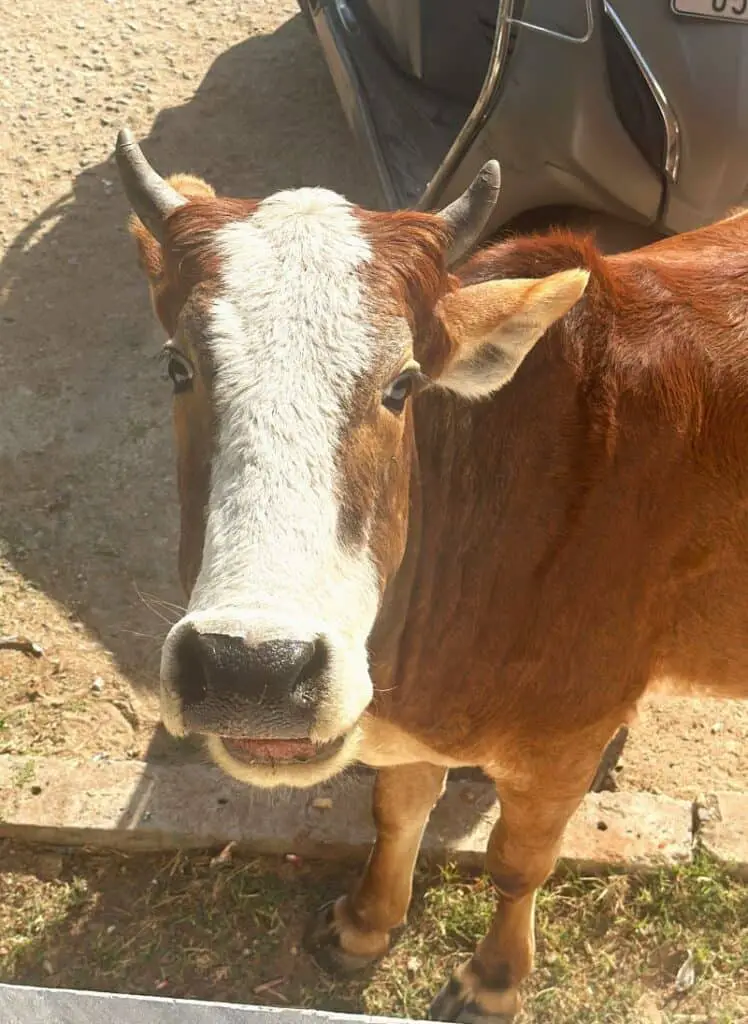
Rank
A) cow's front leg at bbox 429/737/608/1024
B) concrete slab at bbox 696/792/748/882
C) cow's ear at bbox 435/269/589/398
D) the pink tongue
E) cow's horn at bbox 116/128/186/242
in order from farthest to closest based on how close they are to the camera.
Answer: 1. concrete slab at bbox 696/792/748/882
2. cow's front leg at bbox 429/737/608/1024
3. cow's horn at bbox 116/128/186/242
4. cow's ear at bbox 435/269/589/398
5. the pink tongue

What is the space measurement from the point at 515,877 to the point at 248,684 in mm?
1837

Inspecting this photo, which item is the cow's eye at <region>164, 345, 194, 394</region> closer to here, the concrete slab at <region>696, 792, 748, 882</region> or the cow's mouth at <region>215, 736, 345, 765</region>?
the cow's mouth at <region>215, 736, 345, 765</region>

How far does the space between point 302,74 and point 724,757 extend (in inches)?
247

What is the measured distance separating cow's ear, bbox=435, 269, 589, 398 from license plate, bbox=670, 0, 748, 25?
8.54ft

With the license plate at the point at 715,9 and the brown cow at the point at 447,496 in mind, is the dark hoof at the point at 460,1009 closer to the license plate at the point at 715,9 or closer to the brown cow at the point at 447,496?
the brown cow at the point at 447,496

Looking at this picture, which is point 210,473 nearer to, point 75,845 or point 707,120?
point 75,845

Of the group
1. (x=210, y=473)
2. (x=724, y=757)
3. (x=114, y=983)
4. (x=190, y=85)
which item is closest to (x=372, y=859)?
(x=114, y=983)

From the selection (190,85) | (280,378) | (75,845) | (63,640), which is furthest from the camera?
(190,85)

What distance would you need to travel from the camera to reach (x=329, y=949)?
3.71m

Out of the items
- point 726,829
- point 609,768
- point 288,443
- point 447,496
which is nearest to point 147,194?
point 288,443

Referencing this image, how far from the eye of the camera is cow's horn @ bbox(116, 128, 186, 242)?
2.63 m

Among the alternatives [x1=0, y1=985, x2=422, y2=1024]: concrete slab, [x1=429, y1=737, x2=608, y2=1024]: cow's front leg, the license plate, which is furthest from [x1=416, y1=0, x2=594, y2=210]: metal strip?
[x1=0, y1=985, x2=422, y2=1024]: concrete slab

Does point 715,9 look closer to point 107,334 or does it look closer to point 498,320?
point 498,320

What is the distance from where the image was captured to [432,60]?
257 inches
